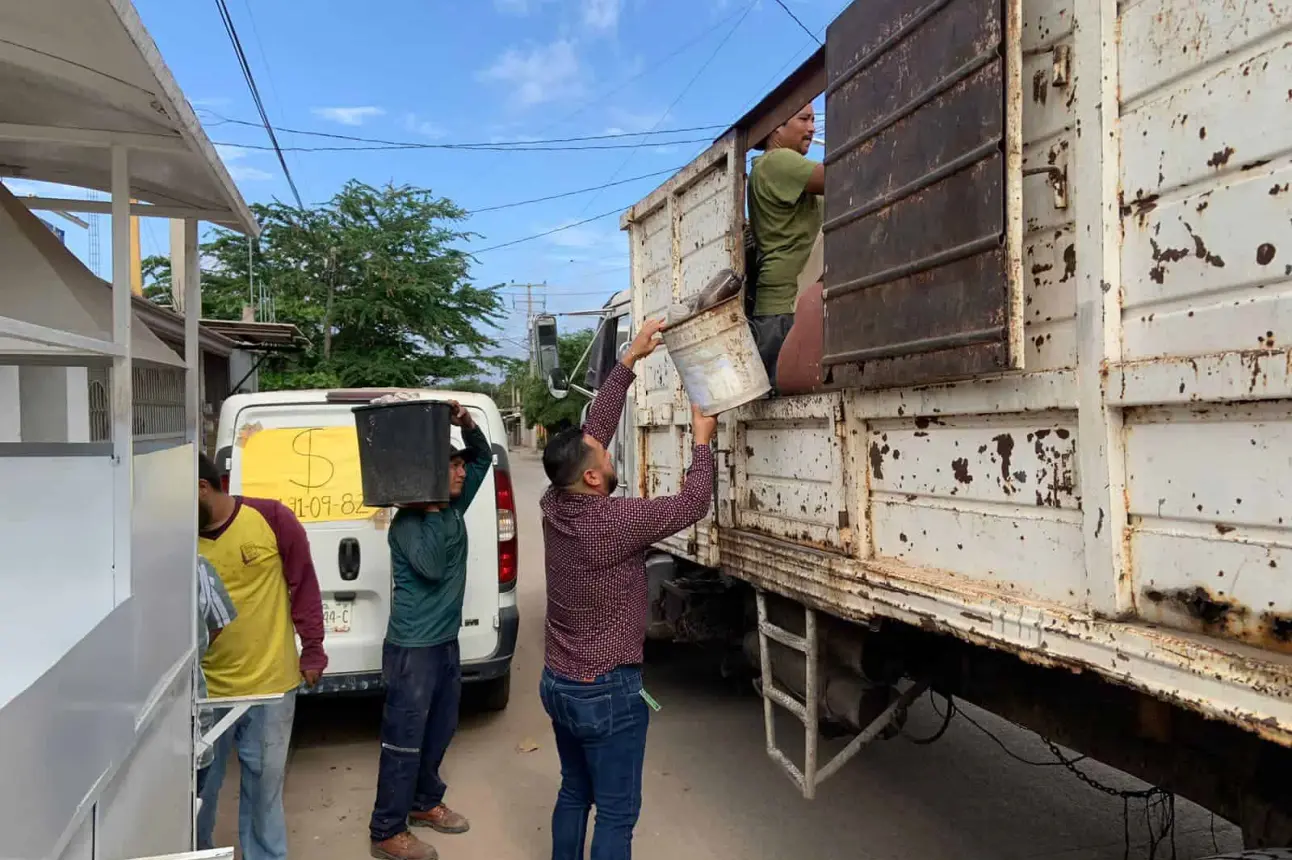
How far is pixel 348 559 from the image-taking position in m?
4.42

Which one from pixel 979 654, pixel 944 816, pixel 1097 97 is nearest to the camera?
pixel 1097 97

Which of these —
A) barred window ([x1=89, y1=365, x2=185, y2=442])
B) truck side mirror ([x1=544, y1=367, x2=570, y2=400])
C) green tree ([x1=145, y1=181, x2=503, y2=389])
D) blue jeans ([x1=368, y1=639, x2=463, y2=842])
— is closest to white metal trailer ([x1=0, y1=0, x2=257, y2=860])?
barred window ([x1=89, y1=365, x2=185, y2=442])

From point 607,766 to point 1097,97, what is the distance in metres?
2.31

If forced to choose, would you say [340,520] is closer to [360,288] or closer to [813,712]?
[813,712]

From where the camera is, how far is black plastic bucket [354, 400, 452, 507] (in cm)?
344

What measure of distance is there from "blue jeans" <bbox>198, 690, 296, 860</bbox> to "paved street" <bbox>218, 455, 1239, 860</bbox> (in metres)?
0.53

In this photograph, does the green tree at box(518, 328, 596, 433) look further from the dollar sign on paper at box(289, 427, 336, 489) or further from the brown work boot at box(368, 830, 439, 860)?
the brown work boot at box(368, 830, 439, 860)

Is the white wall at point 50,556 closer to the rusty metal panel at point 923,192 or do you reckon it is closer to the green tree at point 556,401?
the rusty metal panel at point 923,192

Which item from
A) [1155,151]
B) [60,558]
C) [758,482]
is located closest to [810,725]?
[758,482]

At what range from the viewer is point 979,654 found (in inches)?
107

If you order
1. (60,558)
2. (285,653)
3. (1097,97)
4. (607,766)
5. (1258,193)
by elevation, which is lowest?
(607,766)

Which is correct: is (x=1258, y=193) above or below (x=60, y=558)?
above

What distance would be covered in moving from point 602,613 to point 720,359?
951mm

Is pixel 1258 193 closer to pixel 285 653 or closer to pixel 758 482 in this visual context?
pixel 758 482
